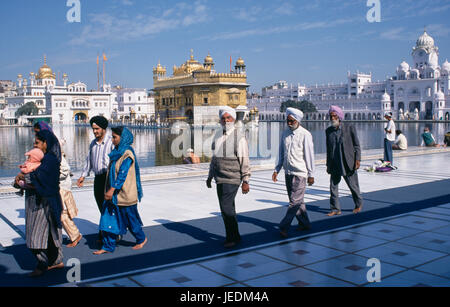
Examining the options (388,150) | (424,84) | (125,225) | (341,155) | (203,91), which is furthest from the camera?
(424,84)

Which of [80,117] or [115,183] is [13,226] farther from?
[80,117]

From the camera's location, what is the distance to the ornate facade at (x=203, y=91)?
54219mm

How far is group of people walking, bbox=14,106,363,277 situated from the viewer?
3723 millimetres

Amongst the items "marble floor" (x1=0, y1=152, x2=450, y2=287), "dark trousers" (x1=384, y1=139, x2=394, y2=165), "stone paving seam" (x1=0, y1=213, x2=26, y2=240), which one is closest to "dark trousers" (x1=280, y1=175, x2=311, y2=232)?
"marble floor" (x1=0, y1=152, x2=450, y2=287)

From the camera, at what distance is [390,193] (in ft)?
23.2

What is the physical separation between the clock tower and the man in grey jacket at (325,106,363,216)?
82.7 meters

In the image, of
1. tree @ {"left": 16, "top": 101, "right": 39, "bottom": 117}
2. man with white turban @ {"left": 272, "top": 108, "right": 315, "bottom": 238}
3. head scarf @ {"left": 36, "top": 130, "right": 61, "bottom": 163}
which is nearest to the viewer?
head scarf @ {"left": 36, "top": 130, "right": 61, "bottom": 163}

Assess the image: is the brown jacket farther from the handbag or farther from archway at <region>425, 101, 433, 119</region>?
archway at <region>425, 101, 433, 119</region>

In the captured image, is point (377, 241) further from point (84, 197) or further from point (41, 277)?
point (84, 197)

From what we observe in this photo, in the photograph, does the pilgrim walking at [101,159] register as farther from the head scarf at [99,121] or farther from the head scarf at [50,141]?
the head scarf at [50,141]

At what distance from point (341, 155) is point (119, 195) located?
9.03 feet

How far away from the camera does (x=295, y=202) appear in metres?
4.75

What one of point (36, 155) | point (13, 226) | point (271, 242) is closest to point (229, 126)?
point (271, 242)
